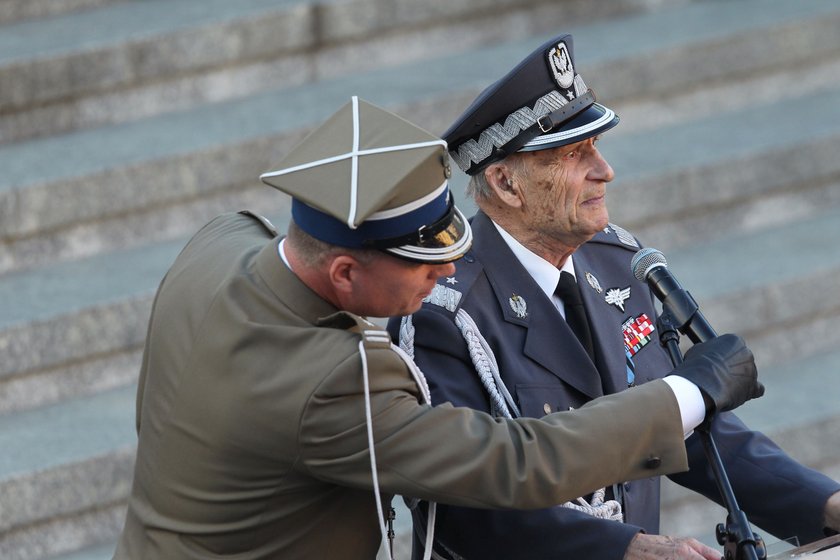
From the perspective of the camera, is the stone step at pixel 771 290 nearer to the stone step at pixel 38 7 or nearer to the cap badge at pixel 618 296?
the cap badge at pixel 618 296

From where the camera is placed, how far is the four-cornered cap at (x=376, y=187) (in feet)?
6.56

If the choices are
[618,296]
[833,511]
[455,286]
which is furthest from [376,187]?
[833,511]

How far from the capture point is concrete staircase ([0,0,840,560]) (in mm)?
4023

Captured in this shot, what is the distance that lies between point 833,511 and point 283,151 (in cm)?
267

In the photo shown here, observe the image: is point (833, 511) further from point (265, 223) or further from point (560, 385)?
point (265, 223)

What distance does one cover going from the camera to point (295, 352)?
206 cm

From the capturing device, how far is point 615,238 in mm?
2852

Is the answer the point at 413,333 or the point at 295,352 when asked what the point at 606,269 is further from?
the point at 295,352

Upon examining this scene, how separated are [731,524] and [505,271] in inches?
28.5

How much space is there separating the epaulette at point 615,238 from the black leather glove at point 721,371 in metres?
0.65

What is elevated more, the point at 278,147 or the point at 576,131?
the point at 576,131

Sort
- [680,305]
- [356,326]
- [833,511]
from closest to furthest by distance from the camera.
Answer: [356,326]
[680,305]
[833,511]

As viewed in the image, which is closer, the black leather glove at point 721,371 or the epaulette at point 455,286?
the black leather glove at point 721,371

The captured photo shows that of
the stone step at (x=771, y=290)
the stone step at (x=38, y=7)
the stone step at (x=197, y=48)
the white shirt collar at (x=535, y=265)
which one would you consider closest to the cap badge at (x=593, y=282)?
the white shirt collar at (x=535, y=265)
